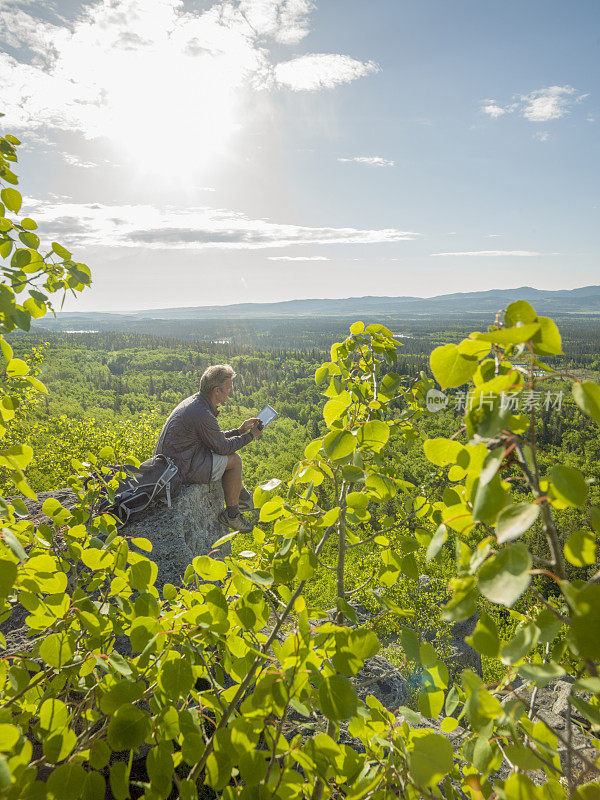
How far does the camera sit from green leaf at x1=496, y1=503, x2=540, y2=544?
603 mm

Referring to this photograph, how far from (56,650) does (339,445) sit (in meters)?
0.97

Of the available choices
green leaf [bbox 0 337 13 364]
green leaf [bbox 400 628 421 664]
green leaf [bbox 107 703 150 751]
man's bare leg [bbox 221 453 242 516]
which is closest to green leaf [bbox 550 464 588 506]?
green leaf [bbox 400 628 421 664]

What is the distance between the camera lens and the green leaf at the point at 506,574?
0.61 metres

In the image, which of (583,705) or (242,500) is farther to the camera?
(242,500)

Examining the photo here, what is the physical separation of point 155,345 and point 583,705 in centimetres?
12616

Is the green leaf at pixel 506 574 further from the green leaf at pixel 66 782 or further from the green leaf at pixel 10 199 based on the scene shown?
the green leaf at pixel 10 199

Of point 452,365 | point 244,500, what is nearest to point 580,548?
point 452,365

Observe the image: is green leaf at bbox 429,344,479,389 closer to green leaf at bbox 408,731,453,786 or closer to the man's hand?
green leaf at bbox 408,731,453,786

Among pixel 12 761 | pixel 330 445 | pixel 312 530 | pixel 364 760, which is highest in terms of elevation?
pixel 330 445

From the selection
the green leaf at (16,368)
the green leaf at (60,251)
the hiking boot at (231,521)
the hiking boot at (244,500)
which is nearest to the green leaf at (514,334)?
the green leaf at (16,368)

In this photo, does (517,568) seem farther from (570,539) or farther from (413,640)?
(413,640)

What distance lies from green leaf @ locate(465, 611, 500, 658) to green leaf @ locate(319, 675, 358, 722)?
32 centimetres

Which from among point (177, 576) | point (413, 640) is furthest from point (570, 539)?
point (177, 576)

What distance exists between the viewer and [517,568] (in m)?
0.63
